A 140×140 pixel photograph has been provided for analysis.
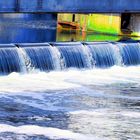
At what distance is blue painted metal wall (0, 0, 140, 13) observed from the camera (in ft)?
76.8

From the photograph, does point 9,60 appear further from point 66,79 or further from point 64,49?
point 64,49

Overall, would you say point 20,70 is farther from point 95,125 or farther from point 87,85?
point 95,125

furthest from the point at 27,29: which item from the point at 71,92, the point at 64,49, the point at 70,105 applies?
the point at 70,105

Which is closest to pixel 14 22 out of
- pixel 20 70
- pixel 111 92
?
pixel 20 70

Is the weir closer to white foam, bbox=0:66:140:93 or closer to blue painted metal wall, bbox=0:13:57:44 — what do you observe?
white foam, bbox=0:66:140:93

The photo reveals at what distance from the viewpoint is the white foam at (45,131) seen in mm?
14719

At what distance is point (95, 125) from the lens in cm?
1588

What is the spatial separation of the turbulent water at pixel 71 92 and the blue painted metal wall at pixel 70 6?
145 cm

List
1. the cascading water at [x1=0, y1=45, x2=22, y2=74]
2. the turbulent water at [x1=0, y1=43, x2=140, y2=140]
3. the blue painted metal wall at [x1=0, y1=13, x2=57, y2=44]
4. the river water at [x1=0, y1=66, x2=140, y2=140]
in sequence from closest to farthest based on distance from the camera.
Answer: the river water at [x1=0, y1=66, x2=140, y2=140], the turbulent water at [x1=0, y1=43, x2=140, y2=140], the cascading water at [x1=0, y1=45, x2=22, y2=74], the blue painted metal wall at [x1=0, y1=13, x2=57, y2=44]

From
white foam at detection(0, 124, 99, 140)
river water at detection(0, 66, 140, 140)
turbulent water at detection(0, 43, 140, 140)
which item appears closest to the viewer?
white foam at detection(0, 124, 99, 140)

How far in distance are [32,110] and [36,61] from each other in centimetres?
670

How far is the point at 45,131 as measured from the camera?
1509 cm

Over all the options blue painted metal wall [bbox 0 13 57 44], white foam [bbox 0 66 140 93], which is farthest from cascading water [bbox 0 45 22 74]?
blue painted metal wall [bbox 0 13 57 44]

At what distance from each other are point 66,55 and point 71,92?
4.88 metres
